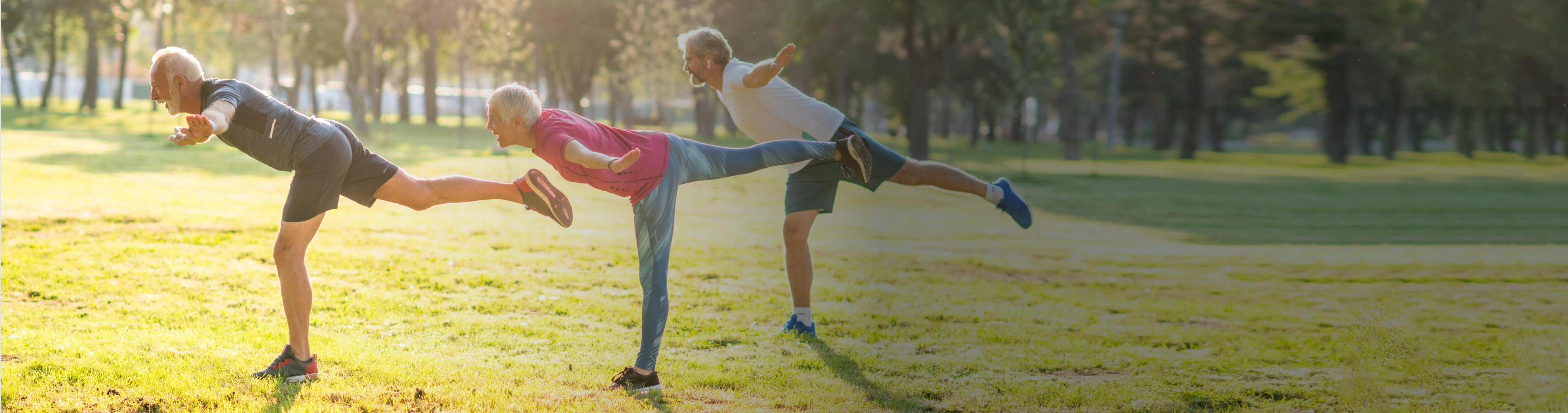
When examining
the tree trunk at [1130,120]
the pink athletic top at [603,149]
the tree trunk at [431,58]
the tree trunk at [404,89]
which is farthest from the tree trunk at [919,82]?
the tree trunk at [404,89]

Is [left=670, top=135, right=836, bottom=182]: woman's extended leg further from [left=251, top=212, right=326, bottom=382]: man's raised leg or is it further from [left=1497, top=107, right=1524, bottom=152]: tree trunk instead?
[left=1497, top=107, right=1524, bottom=152]: tree trunk

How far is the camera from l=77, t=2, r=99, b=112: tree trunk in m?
45.9

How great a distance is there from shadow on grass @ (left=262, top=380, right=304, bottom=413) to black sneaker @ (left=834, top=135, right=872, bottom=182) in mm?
3194

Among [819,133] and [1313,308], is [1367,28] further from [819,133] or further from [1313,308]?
[819,133]

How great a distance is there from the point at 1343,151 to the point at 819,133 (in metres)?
10.0

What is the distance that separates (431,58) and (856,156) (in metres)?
41.7

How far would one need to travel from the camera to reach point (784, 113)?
631 cm

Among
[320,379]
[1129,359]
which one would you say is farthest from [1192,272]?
[320,379]

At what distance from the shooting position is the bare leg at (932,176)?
6.38m

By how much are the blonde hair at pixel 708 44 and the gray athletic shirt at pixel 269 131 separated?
2.09m

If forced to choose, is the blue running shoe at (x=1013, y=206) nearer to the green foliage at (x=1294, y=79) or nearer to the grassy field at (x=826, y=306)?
the grassy field at (x=826, y=306)

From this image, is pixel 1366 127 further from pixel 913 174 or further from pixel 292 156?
pixel 292 156

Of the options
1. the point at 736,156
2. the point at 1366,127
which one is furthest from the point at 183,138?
the point at 1366,127

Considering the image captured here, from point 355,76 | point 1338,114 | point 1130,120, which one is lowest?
point 1338,114
